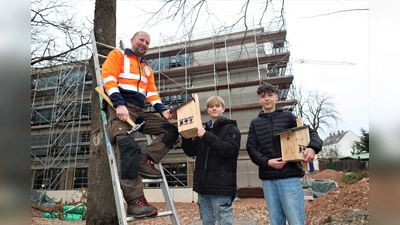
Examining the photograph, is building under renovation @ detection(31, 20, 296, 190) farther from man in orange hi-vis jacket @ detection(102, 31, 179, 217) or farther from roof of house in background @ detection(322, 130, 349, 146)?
roof of house in background @ detection(322, 130, 349, 146)

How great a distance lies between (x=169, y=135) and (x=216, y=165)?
57cm

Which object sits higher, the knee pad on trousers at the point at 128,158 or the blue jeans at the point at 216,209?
the knee pad on trousers at the point at 128,158

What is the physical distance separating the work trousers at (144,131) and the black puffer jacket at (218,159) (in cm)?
24

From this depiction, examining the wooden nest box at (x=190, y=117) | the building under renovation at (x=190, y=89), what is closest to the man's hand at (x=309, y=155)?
the wooden nest box at (x=190, y=117)

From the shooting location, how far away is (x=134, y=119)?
2.66 meters

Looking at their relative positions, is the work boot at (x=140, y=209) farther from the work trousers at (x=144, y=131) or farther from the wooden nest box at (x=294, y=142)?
the wooden nest box at (x=294, y=142)

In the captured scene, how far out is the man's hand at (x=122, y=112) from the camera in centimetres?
239

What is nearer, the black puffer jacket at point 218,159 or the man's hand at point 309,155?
the man's hand at point 309,155

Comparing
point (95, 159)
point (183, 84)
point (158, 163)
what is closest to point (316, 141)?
point (158, 163)

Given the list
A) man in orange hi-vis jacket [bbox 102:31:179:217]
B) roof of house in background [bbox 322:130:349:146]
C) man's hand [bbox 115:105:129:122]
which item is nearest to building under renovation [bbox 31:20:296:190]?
man in orange hi-vis jacket [bbox 102:31:179:217]

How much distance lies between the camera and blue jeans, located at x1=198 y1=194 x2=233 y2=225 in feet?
8.02

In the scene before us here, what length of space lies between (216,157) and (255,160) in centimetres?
39

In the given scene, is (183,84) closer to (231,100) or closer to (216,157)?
(231,100)
